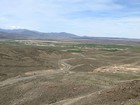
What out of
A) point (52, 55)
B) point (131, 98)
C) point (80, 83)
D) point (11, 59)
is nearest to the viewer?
point (131, 98)

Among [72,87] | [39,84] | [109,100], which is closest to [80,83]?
[72,87]

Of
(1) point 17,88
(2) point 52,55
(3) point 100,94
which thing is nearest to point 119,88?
(3) point 100,94

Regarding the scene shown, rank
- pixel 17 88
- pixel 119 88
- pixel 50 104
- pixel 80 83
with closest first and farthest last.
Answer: pixel 119 88 < pixel 50 104 < pixel 80 83 < pixel 17 88

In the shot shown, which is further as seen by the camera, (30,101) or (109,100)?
(30,101)

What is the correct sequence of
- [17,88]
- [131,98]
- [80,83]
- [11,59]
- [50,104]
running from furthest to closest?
[11,59] < [17,88] < [80,83] < [50,104] < [131,98]

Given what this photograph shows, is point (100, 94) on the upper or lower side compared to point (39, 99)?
upper

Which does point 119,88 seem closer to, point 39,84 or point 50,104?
point 50,104

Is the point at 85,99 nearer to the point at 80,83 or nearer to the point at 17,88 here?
the point at 80,83

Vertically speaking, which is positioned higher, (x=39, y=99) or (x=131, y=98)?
(x=131, y=98)

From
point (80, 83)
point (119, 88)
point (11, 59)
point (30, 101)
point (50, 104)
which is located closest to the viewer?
point (119, 88)
